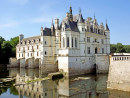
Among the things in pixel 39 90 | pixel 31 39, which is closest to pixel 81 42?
pixel 39 90

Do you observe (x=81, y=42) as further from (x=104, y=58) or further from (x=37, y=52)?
(x=37, y=52)

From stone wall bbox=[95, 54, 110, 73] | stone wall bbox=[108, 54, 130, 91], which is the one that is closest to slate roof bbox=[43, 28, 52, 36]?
stone wall bbox=[95, 54, 110, 73]

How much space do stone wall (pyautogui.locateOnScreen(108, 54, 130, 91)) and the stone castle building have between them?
29.3 feet

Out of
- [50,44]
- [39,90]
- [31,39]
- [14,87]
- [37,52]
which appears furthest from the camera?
[31,39]

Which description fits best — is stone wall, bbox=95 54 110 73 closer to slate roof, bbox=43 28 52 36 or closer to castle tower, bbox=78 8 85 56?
castle tower, bbox=78 8 85 56

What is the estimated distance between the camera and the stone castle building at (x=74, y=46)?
3028 cm

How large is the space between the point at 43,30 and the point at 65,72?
11.6 meters

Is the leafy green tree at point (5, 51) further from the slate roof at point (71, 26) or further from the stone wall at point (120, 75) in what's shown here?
the stone wall at point (120, 75)

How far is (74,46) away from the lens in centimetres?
3094

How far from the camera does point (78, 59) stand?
31422mm

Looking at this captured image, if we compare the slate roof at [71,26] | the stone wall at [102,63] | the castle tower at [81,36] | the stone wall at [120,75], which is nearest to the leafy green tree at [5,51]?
the slate roof at [71,26]

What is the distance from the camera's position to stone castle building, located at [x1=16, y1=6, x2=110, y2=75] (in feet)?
99.3

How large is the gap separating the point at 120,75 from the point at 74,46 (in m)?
12.2

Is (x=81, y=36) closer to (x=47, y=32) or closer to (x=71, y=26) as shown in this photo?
(x=71, y=26)
